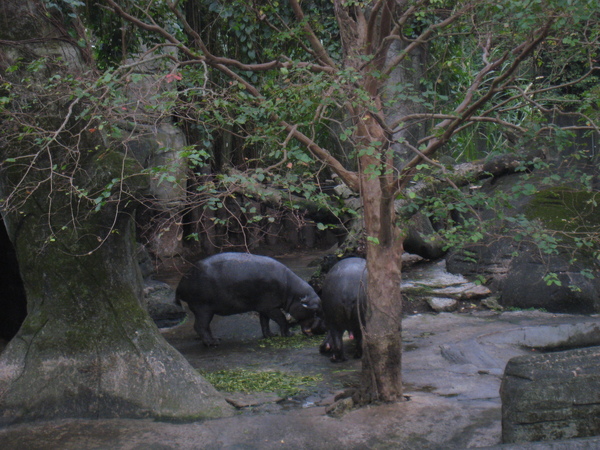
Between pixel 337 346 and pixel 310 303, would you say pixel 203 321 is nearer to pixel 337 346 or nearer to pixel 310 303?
pixel 310 303

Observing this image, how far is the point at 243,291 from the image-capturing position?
27.5 feet

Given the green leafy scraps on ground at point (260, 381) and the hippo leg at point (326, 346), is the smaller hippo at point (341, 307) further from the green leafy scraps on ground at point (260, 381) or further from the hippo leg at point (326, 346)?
the green leafy scraps on ground at point (260, 381)

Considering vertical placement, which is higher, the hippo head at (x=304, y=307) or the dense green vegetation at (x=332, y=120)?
the dense green vegetation at (x=332, y=120)

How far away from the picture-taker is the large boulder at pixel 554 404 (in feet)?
12.7

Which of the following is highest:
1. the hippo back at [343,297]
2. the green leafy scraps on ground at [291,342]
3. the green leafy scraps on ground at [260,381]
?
the hippo back at [343,297]

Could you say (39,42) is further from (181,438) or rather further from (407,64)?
(407,64)

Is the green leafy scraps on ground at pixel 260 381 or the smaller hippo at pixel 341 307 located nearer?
the green leafy scraps on ground at pixel 260 381

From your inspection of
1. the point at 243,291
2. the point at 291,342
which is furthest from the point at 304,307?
the point at 243,291

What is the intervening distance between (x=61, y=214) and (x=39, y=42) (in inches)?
58.3

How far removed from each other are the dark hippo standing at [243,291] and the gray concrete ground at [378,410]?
56 cm

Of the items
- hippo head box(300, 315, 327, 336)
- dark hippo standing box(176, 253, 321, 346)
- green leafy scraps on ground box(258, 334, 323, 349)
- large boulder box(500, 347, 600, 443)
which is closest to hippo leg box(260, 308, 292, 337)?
dark hippo standing box(176, 253, 321, 346)

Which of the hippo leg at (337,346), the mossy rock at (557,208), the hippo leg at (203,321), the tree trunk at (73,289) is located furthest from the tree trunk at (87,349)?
the mossy rock at (557,208)

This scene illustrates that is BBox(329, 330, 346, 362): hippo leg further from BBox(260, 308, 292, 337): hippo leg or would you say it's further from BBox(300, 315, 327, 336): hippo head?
BBox(260, 308, 292, 337): hippo leg

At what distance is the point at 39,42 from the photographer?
18.1 ft
